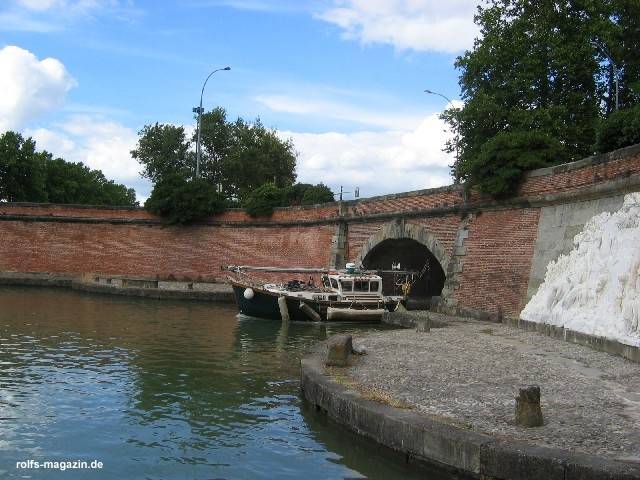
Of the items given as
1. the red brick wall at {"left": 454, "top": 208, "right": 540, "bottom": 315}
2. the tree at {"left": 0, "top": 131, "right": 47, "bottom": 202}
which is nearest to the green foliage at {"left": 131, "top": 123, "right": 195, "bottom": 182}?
the tree at {"left": 0, "top": 131, "right": 47, "bottom": 202}

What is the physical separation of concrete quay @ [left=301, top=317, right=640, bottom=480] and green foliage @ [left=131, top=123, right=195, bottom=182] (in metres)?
48.7

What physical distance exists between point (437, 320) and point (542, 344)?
22.5ft

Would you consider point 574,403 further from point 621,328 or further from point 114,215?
point 114,215

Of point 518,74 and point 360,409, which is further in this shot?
point 518,74

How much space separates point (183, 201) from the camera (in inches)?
1638

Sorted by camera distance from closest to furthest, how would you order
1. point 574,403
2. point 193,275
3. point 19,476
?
point 19,476
point 574,403
point 193,275

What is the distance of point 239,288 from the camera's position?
27516 millimetres

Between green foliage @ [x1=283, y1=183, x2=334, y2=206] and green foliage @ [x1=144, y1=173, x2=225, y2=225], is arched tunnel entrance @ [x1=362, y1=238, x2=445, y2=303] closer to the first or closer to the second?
green foliage @ [x1=283, y1=183, x2=334, y2=206]

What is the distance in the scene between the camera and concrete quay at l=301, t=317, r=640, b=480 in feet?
22.7

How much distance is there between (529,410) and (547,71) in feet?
87.2

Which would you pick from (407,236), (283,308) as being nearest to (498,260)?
(407,236)

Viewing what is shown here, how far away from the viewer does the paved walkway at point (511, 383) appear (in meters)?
7.69

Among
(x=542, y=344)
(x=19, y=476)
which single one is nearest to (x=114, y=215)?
(x=542, y=344)

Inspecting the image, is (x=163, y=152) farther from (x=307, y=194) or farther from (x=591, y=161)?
(x=591, y=161)
